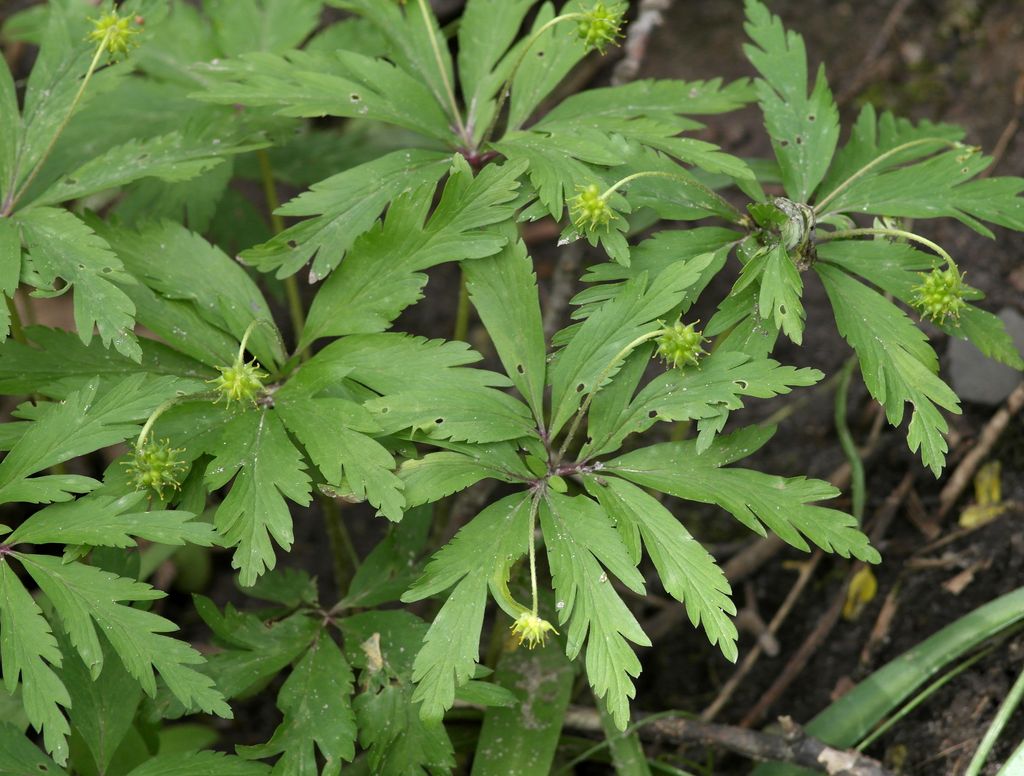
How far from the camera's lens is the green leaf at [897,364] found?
211 cm

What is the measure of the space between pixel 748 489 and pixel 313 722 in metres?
Answer: 1.13

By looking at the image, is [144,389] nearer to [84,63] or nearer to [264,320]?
[264,320]

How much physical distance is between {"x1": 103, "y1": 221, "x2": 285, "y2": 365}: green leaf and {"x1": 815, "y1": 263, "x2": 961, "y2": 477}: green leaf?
1401 mm

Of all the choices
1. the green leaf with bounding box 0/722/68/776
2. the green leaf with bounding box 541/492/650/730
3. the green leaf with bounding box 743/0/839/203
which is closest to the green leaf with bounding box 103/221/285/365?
the green leaf with bounding box 541/492/650/730

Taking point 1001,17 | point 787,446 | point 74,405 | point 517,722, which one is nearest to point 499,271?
point 74,405

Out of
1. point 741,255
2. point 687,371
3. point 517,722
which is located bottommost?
point 517,722

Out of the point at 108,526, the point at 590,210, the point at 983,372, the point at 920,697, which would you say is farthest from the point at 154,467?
the point at 983,372

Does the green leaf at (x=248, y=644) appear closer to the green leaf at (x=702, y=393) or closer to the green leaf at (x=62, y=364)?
the green leaf at (x=62, y=364)

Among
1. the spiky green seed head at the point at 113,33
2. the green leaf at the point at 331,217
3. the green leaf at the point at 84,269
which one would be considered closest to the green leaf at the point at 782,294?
the green leaf at the point at 331,217

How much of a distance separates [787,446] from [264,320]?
188 centimetres

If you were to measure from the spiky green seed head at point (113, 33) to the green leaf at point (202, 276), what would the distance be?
0.44m

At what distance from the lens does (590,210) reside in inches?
84.9

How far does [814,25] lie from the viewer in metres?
3.97

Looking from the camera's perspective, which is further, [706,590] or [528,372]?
[528,372]
